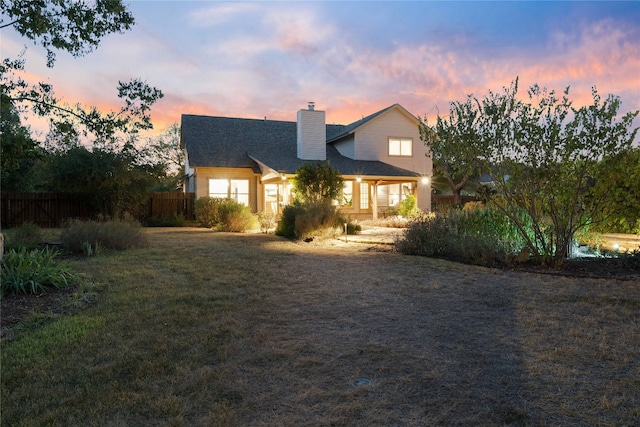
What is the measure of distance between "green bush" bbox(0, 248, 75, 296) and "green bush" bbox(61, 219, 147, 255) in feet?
10.6

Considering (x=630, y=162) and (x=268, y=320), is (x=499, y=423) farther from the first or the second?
(x=630, y=162)

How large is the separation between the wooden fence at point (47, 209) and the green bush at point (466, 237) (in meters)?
15.5

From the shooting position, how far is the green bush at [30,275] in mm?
5836

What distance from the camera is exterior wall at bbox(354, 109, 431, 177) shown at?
951 inches

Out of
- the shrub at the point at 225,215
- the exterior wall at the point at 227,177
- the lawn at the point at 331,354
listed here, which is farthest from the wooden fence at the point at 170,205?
the lawn at the point at 331,354

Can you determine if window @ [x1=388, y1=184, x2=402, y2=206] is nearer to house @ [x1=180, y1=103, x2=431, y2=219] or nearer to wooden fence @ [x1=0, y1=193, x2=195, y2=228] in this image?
house @ [x1=180, y1=103, x2=431, y2=219]

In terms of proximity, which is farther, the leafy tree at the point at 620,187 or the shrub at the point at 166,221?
the shrub at the point at 166,221

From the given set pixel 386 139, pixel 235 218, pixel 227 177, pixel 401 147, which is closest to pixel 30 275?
pixel 235 218

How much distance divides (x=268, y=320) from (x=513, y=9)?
10.9 m

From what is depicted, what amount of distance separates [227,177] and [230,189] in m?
0.68

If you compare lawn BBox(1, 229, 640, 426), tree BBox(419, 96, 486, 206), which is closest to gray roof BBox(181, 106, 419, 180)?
tree BBox(419, 96, 486, 206)

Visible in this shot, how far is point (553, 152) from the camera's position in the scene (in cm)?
767

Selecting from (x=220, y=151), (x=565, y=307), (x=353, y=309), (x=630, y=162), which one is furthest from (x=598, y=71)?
(x=220, y=151)

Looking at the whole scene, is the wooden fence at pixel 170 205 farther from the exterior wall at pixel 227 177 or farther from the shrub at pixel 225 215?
the shrub at pixel 225 215
